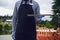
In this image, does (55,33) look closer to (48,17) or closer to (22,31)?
(48,17)

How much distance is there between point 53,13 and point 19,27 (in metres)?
0.24

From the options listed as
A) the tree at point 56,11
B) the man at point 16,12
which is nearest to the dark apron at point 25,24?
the man at point 16,12

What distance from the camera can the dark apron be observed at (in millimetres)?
1469

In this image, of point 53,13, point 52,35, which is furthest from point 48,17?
point 52,35

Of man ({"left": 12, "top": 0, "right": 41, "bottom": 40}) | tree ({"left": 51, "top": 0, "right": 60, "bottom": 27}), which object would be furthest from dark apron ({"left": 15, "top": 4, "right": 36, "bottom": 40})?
tree ({"left": 51, "top": 0, "right": 60, "bottom": 27})

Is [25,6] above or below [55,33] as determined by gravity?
above

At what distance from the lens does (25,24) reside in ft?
4.82

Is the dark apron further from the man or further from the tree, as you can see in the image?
the tree

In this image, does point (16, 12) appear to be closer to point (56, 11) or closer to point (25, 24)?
point (25, 24)

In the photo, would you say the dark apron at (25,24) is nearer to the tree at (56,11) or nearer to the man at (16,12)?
the man at (16,12)

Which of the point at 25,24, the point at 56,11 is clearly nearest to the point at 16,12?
the point at 25,24

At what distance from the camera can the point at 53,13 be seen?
153cm

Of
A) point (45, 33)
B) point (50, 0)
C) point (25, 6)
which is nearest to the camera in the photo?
point (25, 6)

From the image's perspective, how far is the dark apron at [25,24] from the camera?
147 centimetres
